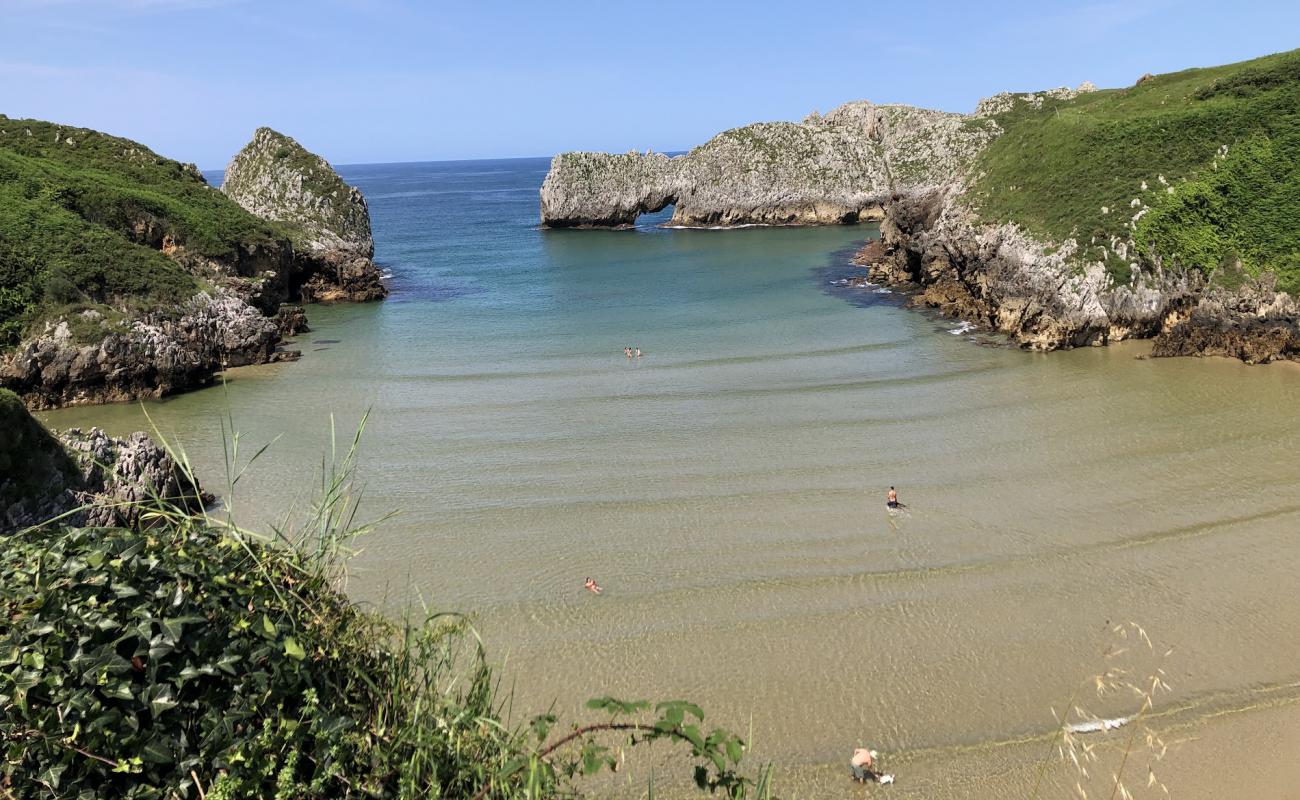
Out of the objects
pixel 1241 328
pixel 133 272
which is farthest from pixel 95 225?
pixel 1241 328

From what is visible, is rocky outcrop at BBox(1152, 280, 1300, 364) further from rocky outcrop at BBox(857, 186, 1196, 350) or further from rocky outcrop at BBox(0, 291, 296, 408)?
rocky outcrop at BBox(0, 291, 296, 408)

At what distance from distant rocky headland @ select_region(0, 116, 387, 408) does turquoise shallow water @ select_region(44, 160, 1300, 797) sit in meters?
1.65

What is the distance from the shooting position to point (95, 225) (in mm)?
33094

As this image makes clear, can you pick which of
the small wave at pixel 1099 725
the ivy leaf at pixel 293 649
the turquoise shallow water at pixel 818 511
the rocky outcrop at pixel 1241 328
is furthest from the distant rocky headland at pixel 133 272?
the rocky outcrop at pixel 1241 328

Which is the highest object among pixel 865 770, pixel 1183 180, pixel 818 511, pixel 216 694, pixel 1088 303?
pixel 1183 180

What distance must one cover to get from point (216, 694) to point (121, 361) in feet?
92.5

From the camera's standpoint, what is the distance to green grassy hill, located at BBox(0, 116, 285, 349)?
92.0 ft

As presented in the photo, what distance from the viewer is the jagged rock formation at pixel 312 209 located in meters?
47.1

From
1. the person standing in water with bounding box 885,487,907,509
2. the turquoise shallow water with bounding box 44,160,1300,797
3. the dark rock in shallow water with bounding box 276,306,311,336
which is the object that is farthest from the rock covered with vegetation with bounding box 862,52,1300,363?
the dark rock in shallow water with bounding box 276,306,311,336

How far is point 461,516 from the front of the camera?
18.4m

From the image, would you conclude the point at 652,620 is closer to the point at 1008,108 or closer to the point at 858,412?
the point at 858,412

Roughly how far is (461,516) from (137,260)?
23458mm

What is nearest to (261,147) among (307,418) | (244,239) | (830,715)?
(244,239)

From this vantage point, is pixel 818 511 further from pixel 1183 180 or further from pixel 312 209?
pixel 312 209
